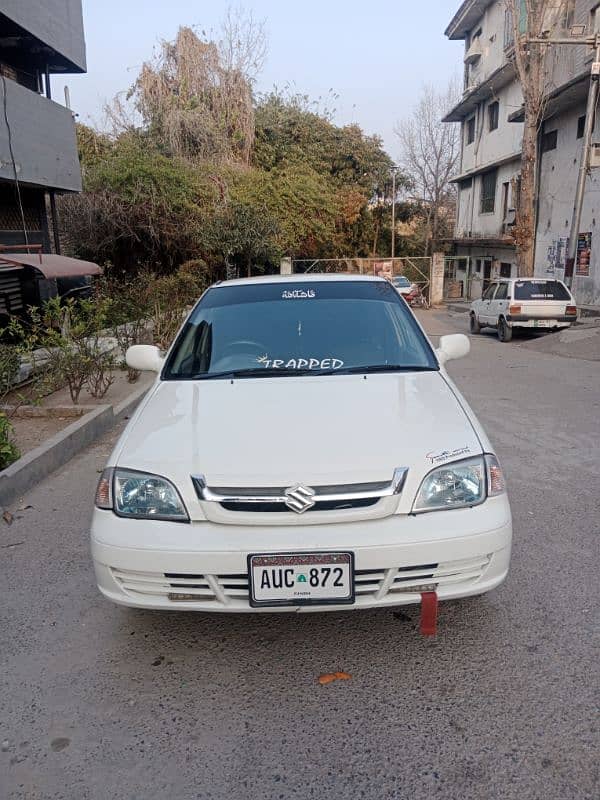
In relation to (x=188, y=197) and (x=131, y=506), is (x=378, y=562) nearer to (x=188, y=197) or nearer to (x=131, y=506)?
(x=131, y=506)

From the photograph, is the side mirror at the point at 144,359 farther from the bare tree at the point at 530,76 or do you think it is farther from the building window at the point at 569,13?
the building window at the point at 569,13

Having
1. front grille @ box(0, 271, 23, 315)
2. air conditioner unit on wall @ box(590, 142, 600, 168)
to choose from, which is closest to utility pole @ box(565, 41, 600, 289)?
air conditioner unit on wall @ box(590, 142, 600, 168)

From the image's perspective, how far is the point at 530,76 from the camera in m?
18.4

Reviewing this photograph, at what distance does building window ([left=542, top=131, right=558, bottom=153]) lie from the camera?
22233 mm

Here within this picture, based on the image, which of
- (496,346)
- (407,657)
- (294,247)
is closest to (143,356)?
(407,657)

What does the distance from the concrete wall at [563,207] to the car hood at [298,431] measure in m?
18.1

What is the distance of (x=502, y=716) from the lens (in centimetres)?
242

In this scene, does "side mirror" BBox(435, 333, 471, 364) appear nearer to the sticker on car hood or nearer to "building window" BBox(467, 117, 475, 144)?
the sticker on car hood

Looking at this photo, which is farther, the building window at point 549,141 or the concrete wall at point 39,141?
the building window at point 549,141

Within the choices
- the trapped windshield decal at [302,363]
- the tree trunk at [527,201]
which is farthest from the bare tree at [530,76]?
the trapped windshield decal at [302,363]

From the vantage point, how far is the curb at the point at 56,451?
15.8 ft

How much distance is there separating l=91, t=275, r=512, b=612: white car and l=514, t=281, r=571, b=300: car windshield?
13.3 metres

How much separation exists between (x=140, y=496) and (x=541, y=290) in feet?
47.8

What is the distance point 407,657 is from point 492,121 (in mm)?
30812
